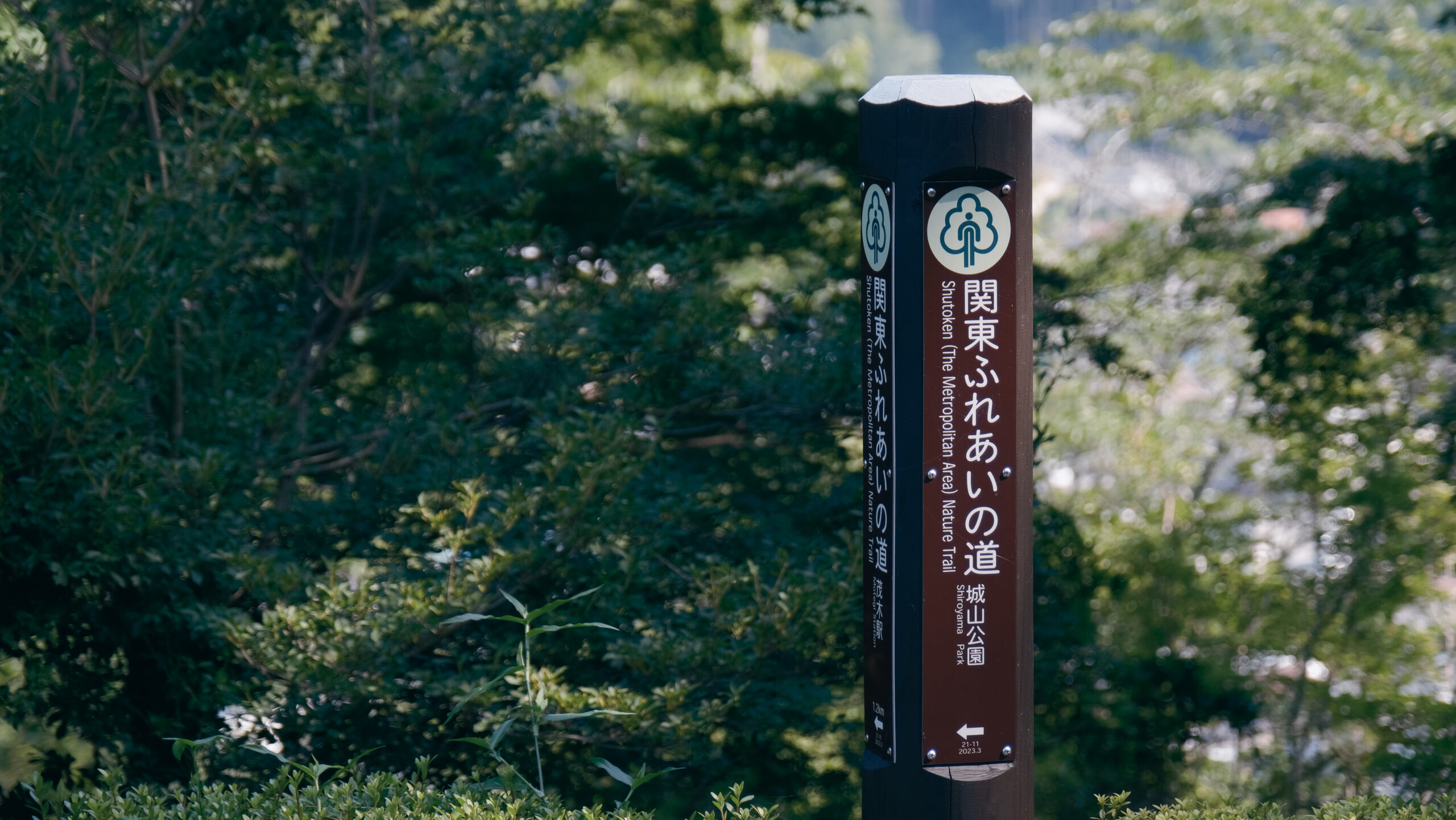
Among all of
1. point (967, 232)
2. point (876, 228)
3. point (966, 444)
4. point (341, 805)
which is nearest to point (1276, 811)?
point (966, 444)

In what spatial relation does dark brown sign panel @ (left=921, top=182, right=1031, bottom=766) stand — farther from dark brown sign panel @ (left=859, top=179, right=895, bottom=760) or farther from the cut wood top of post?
the cut wood top of post

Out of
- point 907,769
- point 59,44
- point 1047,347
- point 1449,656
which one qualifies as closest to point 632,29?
point 59,44

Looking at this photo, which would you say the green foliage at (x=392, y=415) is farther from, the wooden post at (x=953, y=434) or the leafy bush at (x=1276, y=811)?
the leafy bush at (x=1276, y=811)

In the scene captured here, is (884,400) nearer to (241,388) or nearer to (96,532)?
(96,532)

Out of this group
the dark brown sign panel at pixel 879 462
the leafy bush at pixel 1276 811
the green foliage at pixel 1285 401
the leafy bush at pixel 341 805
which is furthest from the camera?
the green foliage at pixel 1285 401

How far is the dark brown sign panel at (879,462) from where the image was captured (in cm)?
298

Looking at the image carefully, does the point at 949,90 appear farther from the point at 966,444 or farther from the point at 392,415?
the point at 392,415

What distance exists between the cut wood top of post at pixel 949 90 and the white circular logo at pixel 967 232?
23 centimetres

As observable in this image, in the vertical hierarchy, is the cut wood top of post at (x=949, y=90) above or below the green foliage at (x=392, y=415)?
above

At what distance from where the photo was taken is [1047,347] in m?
4.91

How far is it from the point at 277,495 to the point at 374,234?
134 cm

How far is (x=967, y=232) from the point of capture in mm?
2918

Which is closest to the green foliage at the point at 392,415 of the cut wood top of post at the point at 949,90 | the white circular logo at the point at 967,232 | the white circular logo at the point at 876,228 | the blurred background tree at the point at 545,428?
the blurred background tree at the point at 545,428

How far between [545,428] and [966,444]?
77.9 inches
